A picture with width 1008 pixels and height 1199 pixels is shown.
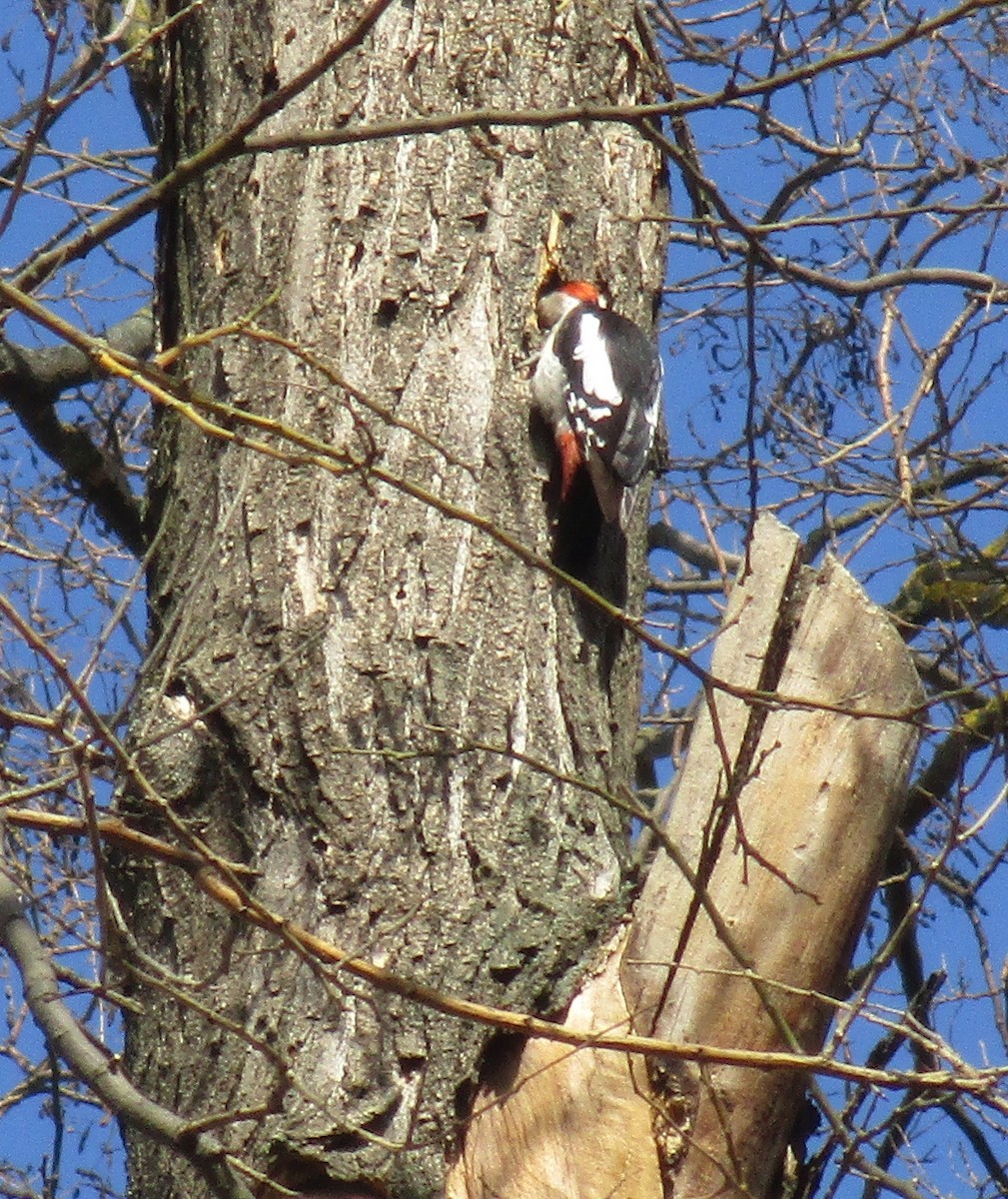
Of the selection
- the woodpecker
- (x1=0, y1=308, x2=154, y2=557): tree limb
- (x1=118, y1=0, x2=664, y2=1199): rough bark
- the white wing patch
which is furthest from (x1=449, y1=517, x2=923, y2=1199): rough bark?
(x1=0, y1=308, x2=154, y2=557): tree limb

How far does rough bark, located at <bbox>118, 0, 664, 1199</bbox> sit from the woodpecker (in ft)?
0.22

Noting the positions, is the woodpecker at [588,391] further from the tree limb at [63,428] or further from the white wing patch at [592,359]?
the tree limb at [63,428]

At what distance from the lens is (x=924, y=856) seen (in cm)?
445

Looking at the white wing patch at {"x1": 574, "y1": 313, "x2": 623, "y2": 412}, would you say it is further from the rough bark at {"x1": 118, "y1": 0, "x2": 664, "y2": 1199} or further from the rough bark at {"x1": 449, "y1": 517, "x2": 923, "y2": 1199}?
the rough bark at {"x1": 449, "y1": 517, "x2": 923, "y2": 1199}

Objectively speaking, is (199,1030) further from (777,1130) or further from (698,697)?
(698,697)

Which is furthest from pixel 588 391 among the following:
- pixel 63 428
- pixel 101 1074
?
pixel 101 1074

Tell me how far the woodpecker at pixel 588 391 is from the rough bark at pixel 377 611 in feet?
0.22

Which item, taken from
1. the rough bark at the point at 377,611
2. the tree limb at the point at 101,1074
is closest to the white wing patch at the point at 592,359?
the rough bark at the point at 377,611

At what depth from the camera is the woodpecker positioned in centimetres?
307

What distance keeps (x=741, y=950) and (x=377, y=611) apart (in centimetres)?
81

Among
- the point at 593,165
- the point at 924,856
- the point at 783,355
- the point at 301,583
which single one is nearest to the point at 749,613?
the point at 301,583

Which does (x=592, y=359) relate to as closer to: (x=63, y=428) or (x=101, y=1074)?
(x=63, y=428)

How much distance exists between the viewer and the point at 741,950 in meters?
2.31

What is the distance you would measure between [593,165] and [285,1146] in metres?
1.94
